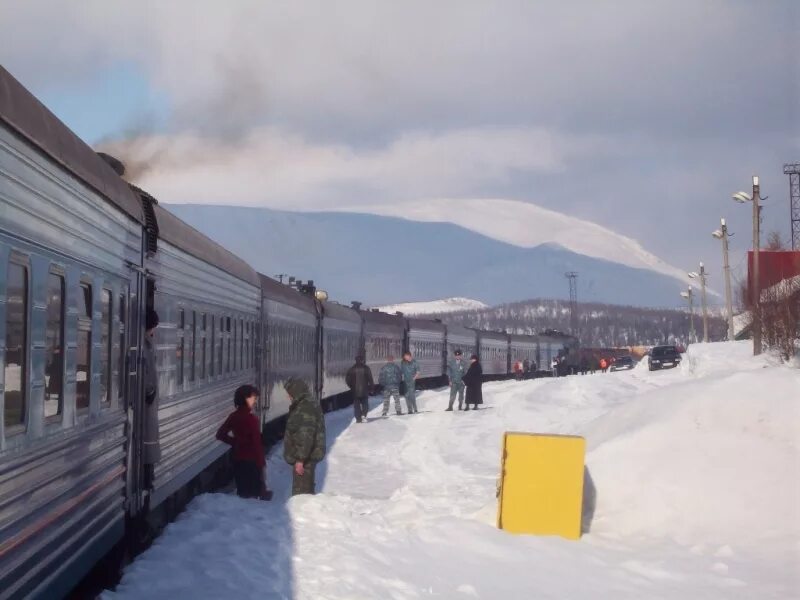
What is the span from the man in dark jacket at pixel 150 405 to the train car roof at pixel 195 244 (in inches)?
36.1

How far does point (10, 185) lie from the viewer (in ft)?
18.5

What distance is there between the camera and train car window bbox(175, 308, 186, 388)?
37.5 ft

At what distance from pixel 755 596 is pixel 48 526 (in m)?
4.83

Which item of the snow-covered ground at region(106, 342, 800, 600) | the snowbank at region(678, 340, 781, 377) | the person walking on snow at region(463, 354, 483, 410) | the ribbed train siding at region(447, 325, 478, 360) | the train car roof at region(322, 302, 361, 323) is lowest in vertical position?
the snow-covered ground at region(106, 342, 800, 600)

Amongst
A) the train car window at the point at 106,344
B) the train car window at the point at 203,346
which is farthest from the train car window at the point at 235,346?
the train car window at the point at 106,344

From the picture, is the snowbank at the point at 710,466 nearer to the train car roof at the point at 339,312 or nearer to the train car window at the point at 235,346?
the train car window at the point at 235,346

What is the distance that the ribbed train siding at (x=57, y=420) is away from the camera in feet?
18.8

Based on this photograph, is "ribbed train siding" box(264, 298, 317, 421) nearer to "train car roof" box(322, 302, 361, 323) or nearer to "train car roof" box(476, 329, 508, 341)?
"train car roof" box(322, 302, 361, 323)

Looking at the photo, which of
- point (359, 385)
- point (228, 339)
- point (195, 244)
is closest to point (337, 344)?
point (359, 385)

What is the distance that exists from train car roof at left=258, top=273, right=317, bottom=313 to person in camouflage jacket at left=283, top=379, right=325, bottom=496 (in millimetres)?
6445

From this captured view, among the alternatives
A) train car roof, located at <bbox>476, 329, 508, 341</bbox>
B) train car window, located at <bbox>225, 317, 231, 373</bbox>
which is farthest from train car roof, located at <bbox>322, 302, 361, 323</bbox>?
train car roof, located at <bbox>476, 329, 508, 341</bbox>

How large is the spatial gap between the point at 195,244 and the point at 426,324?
120ft

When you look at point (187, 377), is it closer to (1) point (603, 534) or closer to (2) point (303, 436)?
(2) point (303, 436)

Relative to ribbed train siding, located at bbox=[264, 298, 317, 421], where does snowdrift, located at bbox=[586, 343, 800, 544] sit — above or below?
below
